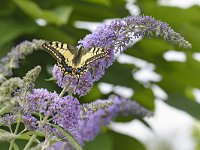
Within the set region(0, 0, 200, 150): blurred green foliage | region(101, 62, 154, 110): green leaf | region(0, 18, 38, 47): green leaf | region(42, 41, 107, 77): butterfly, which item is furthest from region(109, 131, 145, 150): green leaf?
region(42, 41, 107, 77): butterfly

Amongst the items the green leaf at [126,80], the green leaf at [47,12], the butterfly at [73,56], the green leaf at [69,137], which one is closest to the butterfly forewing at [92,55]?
the butterfly at [73,56]

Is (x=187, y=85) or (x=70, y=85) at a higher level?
(x=187, y=85)

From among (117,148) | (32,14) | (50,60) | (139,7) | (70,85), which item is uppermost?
(139,7)

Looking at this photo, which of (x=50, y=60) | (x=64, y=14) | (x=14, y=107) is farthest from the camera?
(x=50, y=60)

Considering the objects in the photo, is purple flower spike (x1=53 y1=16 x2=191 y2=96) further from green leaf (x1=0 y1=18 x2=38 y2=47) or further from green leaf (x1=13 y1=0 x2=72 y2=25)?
green leaf (x1=0 y1=18 x2=38 y2=47)

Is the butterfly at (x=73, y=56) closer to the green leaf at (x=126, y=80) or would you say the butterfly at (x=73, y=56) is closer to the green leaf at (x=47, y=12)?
the green leaf at (x=47, y=12)

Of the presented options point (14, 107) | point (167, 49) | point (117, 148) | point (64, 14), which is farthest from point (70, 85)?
point (167, 49)

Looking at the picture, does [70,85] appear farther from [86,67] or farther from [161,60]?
[161,60]
